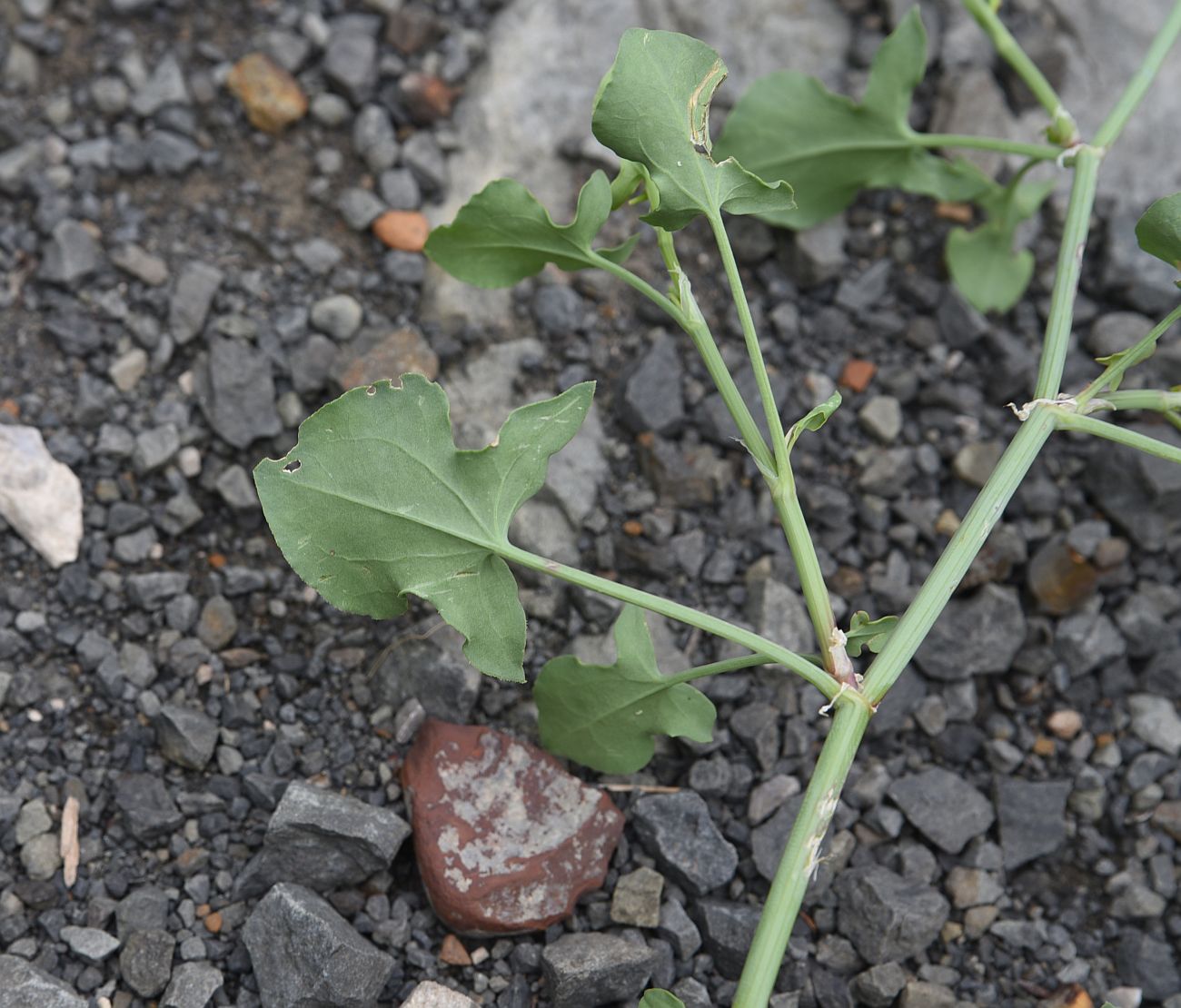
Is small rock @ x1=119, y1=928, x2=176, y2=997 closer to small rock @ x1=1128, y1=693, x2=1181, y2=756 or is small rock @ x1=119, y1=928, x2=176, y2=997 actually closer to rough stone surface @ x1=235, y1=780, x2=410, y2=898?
rough stone surface @ x1=235, y1=780, x2=410, y2=898

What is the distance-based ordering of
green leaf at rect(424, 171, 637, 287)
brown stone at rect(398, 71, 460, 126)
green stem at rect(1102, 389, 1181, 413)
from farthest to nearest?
brown stone at rect(398, 71, 460, 126)
green leaf at rect(424, 171, 637, 287)
green stem at rect(1102, 389, 1181, 413)

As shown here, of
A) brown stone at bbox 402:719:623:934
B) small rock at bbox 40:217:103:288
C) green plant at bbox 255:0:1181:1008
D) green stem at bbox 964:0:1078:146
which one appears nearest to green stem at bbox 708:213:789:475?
green plant at bbox 255:0:1181:1008

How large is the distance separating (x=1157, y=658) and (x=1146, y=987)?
26.0 inches

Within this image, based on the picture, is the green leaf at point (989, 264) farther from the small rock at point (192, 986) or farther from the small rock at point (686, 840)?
the small rock at point (192, 986)

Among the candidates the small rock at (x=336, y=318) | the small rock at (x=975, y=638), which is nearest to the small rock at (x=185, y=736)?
the small rock at (x=336, y=318)

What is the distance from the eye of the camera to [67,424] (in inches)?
98.1

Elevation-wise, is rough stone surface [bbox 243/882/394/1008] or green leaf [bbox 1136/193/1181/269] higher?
green leaf [bbox 1136/193/1181/269]

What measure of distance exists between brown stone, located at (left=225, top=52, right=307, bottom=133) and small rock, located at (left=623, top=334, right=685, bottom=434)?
3.36 feet

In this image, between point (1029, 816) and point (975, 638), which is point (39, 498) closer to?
point (975, 638)

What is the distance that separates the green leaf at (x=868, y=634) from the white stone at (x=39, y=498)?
4.84 feet

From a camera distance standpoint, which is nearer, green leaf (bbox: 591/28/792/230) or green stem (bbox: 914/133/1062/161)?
green leaf (bbox: 591/28/792/230)

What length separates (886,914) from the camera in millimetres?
2201

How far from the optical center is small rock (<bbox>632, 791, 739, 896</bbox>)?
7.27 ft

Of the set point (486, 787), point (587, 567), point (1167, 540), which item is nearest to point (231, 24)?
point (587, 567)
